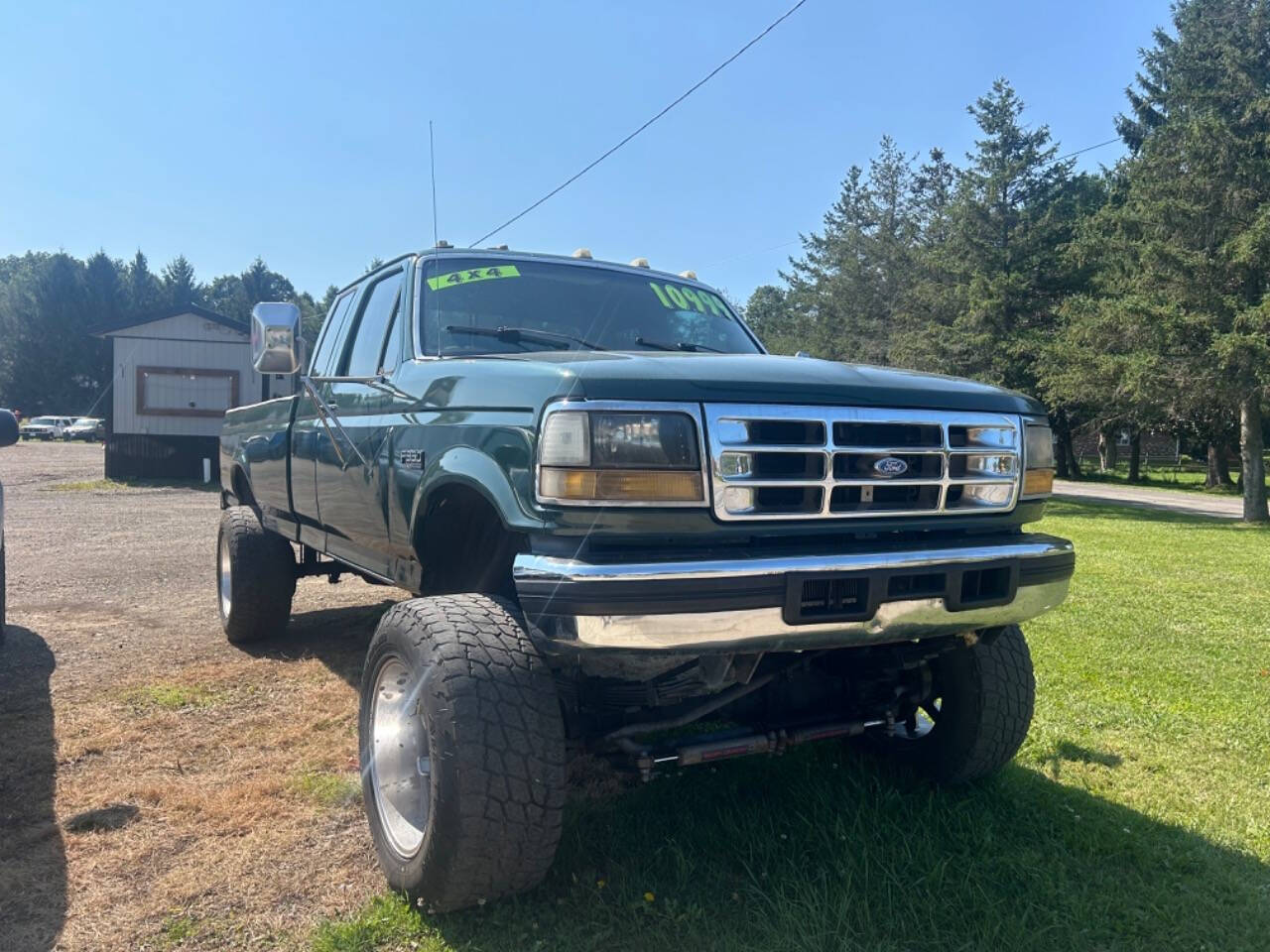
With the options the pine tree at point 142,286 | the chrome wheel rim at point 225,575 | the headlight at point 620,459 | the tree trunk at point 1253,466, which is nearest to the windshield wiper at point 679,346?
the headlight at point 620,459

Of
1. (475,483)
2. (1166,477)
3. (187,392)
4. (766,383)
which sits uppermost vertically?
(187,392)

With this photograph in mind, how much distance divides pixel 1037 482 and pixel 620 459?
1.53 meters

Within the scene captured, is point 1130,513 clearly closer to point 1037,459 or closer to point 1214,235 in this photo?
point 1214,235

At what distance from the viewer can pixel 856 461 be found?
262cm

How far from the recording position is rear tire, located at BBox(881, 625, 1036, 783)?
3.34 m

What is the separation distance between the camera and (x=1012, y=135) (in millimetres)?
23188

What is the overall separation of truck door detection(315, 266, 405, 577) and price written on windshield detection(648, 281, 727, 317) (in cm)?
114

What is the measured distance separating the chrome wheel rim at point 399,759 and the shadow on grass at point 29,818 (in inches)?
36.6

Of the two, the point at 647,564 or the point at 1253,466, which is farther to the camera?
the point at 1253,466

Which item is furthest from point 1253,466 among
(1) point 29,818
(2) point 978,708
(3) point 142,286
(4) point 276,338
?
(3) point 142,286

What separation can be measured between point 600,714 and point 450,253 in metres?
2.03

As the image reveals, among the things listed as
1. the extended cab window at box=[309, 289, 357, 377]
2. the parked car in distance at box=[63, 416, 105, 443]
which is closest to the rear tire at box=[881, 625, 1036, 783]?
the extended cab window at box=[309, 289, 357, 377]

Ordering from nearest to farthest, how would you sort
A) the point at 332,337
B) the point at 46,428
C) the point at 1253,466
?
the point at 332,337 < the point at 1253,466 < the point at 46,428

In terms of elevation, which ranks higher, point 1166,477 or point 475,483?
point 475,483
